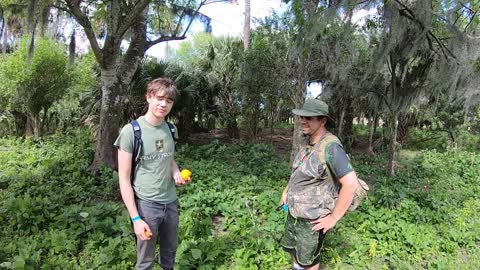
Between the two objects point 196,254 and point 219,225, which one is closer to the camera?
point 196,254

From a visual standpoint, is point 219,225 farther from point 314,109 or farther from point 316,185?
point 314,109

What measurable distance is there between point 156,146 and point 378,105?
8930mm

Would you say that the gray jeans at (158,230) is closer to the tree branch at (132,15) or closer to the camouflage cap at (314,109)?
the camouflage cap at (314,109)

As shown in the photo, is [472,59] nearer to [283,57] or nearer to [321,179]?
[283,57]

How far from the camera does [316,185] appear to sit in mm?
2680

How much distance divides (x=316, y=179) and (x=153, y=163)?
47.0 inches

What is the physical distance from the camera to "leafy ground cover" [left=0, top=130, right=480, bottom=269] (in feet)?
12.4

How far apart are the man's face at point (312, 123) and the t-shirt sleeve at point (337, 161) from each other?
186 mm

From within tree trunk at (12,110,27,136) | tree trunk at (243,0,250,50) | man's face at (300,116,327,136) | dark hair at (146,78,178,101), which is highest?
tree trunk at (243,0,250,50)

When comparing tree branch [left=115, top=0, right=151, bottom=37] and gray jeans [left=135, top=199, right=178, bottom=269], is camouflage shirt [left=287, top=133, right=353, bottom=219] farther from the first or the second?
tree branch [left=115, top=0, right=151, bottom=37]

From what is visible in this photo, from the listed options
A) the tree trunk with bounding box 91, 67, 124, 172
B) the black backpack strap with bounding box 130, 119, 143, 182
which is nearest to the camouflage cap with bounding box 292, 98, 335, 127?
the black backpack strap with bounding box 130, 119, 143, 182

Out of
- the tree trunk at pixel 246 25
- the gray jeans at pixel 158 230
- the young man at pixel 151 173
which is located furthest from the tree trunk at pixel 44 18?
the tree trunk at pixel 246 25

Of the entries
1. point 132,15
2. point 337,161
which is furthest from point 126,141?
point 132,15

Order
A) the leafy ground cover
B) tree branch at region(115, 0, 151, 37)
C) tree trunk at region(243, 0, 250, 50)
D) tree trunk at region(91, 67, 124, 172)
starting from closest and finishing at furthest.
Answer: the leafy ground cover < tree branch at region(115, 0, 151, 37) < tree trunk at region(91, 67, 124, 172) < tree trunk at region(243, 0, 250, 50)
